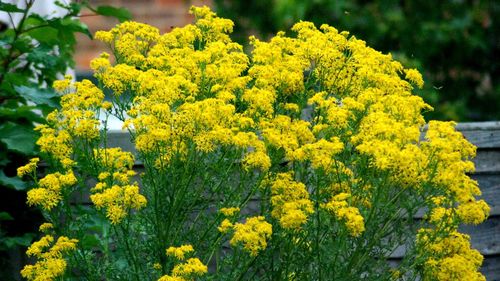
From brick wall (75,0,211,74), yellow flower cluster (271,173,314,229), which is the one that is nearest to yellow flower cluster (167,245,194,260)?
yellow flower cluster (271,173,314,229)

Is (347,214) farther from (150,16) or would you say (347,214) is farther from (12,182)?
(150,16)

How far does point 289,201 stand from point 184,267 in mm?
398

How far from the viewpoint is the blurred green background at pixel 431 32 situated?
5.02 m

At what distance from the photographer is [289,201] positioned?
9.35ft

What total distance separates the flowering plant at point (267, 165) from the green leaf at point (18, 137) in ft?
2.19

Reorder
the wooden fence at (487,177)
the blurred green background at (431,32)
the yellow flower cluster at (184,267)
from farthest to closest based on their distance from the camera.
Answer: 1. the blurred green background at (431,32)
2. the wooden fence at (487,177)
3. the yellow flower cluster at (184,267)

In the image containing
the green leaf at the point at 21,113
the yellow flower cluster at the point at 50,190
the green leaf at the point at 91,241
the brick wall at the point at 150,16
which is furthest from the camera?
the brick wall at the point at 150,16

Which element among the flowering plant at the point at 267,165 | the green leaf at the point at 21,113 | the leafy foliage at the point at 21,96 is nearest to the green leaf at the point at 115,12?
the leafy foliage at the point at 21,96

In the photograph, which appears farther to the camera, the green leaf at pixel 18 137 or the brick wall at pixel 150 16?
the brick wall at pixel 150 16

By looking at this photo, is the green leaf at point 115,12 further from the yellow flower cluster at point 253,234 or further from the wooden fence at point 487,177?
the yellow flower cluster at point 253,234

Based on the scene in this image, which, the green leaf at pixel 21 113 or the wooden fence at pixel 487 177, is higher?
the wooden fence at pixel 487 177

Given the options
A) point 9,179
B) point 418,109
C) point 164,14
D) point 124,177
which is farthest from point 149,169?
point 164,14

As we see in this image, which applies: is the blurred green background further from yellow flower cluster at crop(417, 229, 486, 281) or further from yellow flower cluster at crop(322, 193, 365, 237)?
yellow flower cluster at crop(322, 193, 365, 237)

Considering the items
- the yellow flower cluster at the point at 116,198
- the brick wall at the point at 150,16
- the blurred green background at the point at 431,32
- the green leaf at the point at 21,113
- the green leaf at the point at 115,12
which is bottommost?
the yellow flower cluster at the point at 116,198
